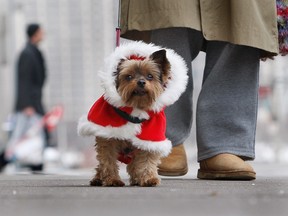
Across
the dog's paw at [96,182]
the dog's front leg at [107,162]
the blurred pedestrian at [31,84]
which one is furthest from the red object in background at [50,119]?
the dog's front leg at [107,162]

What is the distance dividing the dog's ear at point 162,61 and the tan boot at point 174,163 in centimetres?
95

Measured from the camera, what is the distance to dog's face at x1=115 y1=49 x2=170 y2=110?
215 inches

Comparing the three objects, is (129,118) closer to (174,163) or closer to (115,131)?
(115,131)

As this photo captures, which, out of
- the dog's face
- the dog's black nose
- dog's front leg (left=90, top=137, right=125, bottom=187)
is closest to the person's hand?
dog's front leg (left=90, top=137, right=125, bottom=187)

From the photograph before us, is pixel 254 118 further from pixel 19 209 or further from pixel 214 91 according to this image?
pixel 19 209

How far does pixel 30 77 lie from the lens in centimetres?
1357

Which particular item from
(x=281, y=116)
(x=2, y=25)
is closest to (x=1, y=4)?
(x=2, y=25)

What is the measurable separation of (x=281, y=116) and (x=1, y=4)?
16121mm

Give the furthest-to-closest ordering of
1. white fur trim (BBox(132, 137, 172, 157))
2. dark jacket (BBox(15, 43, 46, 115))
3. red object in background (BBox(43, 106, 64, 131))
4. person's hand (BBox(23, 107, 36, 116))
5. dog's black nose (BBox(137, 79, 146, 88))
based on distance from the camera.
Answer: red object in background (BBox(43, 106, 64, 131))
person's hand (BBox(23, 107, 36, 116))
dark jacket (BBox(15, 43, 46, 115))
white fur trim (BBox(132, 137, 172, 157))
dog's black nose (BBox(137, 79, 146, 88))

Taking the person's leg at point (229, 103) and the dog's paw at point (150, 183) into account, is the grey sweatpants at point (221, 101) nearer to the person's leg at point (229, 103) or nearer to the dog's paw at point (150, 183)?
the person's leg at point (229, 103)

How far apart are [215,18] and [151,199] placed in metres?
1.95

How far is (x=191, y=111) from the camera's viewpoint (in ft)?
21.4

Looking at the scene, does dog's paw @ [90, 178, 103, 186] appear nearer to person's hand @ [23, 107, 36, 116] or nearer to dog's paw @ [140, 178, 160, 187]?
dog's paw @ [140, 178, 160, 187]

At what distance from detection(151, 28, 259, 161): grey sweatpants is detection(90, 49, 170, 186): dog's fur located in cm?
71
